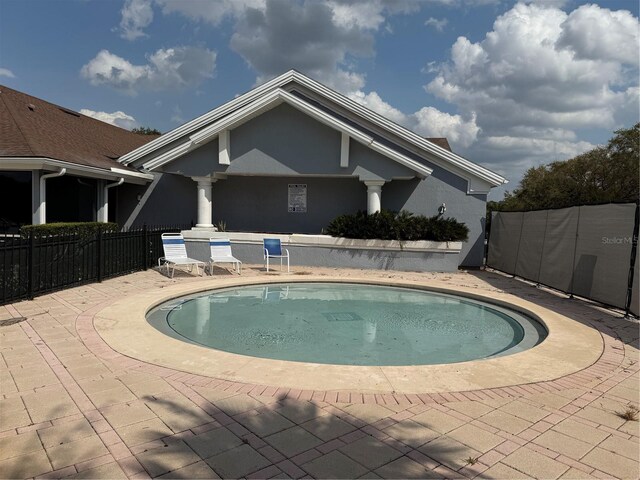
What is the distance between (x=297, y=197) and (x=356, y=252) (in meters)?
4.67

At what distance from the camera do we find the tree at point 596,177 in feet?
94.8

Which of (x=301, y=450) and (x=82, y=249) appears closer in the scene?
(x=301, y=450)

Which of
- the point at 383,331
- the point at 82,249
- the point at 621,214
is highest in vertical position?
the point at 621,214

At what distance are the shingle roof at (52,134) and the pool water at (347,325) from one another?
8.77 metres

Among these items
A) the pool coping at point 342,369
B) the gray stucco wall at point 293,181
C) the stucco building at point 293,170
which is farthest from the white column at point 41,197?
the pool coping at point 342,369

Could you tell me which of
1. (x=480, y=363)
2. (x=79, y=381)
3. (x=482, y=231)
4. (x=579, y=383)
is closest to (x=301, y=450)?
(x=79, y=381)

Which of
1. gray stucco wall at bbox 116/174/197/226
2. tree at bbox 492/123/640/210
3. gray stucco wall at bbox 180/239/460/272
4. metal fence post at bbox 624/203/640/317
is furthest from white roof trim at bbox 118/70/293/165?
tree at bbox 492/123/640/210

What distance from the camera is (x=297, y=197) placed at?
1877 centimetres

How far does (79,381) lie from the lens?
4.61 metres

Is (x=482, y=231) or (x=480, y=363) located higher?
(x=482, y=231)

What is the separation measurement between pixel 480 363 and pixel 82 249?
943 centimetres

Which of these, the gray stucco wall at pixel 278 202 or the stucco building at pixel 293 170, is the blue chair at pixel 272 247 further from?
the gray stucco wall at pixel 278 202

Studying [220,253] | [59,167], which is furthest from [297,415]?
[59,167]

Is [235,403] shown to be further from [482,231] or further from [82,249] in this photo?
[482,231]
